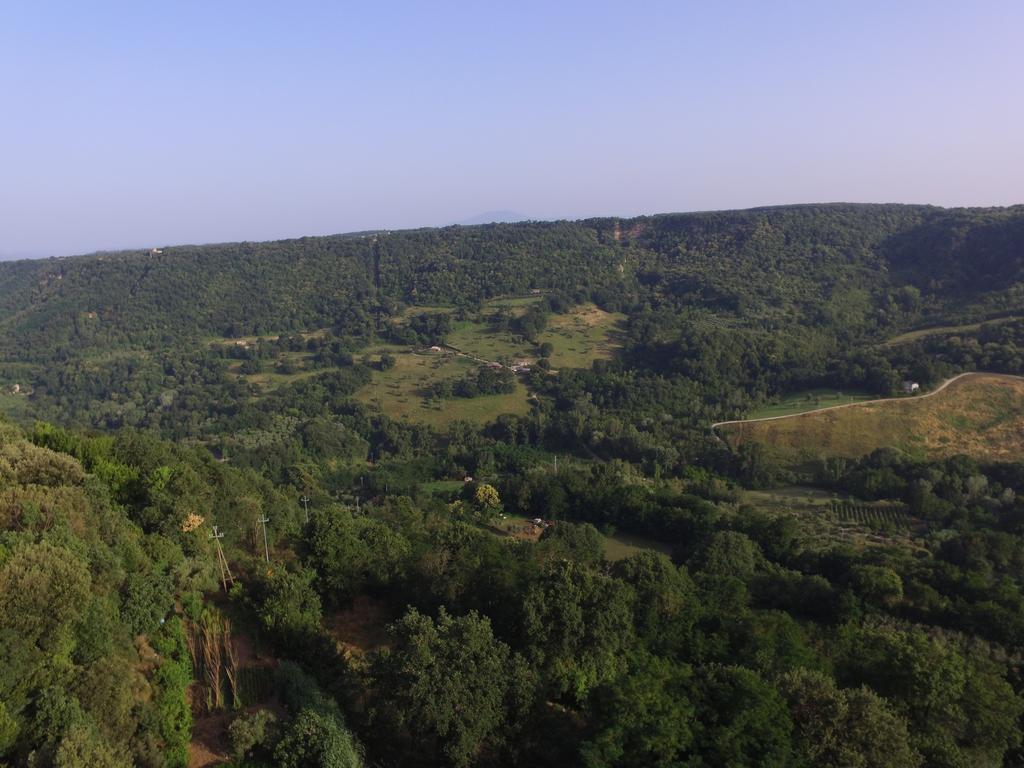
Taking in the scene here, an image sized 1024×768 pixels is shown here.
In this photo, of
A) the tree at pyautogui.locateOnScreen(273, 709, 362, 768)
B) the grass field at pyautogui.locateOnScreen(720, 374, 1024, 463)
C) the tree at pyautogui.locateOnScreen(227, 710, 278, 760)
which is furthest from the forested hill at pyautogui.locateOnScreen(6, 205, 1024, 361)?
the tree at pyautogui.locateOnScreen(227, 710, 278, 760)

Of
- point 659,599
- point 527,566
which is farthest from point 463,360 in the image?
point 659,599

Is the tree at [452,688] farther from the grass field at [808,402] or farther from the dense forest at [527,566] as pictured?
the grass field at [808,402]

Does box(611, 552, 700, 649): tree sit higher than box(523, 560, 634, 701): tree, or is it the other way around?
box(523, 560, 634, 701): tree

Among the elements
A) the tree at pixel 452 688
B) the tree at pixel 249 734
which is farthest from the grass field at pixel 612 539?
the tree at pixel 249 734

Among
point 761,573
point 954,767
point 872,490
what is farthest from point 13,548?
point 872,490

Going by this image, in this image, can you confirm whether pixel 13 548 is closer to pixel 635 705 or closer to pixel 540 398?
pixel 635 705

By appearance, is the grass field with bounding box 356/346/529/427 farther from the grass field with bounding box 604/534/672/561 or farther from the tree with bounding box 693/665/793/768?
the tree with bounding box 693/665/793/768
